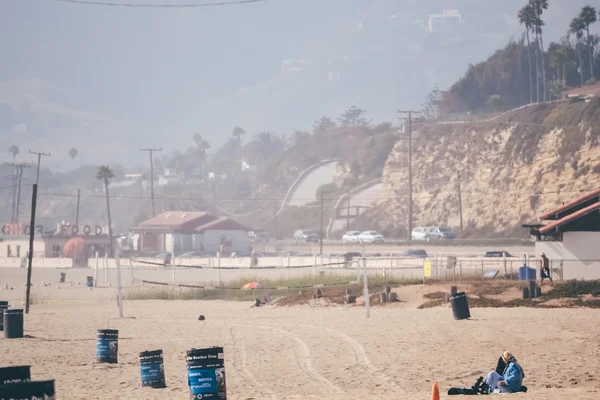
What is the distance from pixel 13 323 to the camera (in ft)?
89.7

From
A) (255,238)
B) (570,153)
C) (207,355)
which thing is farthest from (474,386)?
(255,238)

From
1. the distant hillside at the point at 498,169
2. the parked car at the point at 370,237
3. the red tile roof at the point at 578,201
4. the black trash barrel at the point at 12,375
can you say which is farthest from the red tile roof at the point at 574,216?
the parked car at the point at 370,237

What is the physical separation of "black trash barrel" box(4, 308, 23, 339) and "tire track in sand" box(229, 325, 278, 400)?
5.77 metres

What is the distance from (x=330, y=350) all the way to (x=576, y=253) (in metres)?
26.2

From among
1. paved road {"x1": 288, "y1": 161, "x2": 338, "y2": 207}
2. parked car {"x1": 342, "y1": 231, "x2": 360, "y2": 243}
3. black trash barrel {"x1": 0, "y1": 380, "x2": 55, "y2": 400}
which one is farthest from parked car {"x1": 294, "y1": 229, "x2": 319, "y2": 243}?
black trash barrel {"x1": 0, "y1": 380, "x2": 55, "y2": 400}

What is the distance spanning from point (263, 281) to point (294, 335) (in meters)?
26.5

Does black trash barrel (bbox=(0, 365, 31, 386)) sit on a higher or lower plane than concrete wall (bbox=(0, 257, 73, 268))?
lower

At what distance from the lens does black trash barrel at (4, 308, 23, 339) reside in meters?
27.2

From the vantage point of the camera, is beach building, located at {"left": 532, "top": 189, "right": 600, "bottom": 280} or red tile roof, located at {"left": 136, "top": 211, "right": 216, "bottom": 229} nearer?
beach building, located at {"left": 532, "top": 189, "right": 600, "bottom": 280}

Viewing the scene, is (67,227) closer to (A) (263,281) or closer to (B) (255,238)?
(B) (255,238)

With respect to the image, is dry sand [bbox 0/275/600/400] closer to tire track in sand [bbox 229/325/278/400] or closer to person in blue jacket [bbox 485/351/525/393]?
tire track in sand [bbox 229/325/278/400]

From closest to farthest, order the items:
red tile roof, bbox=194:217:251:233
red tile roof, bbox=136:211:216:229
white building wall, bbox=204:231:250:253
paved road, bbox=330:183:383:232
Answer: white building wall, bbox=204:231:250:253
red tile roof, bbox=194:217:251:233
red tile roof, bbox=136:211:216:229
paved road, bbox=330:183:383:232

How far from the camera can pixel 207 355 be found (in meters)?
14.3

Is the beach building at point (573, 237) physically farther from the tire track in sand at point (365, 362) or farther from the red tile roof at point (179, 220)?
the red tile roof at point (179, 220)
